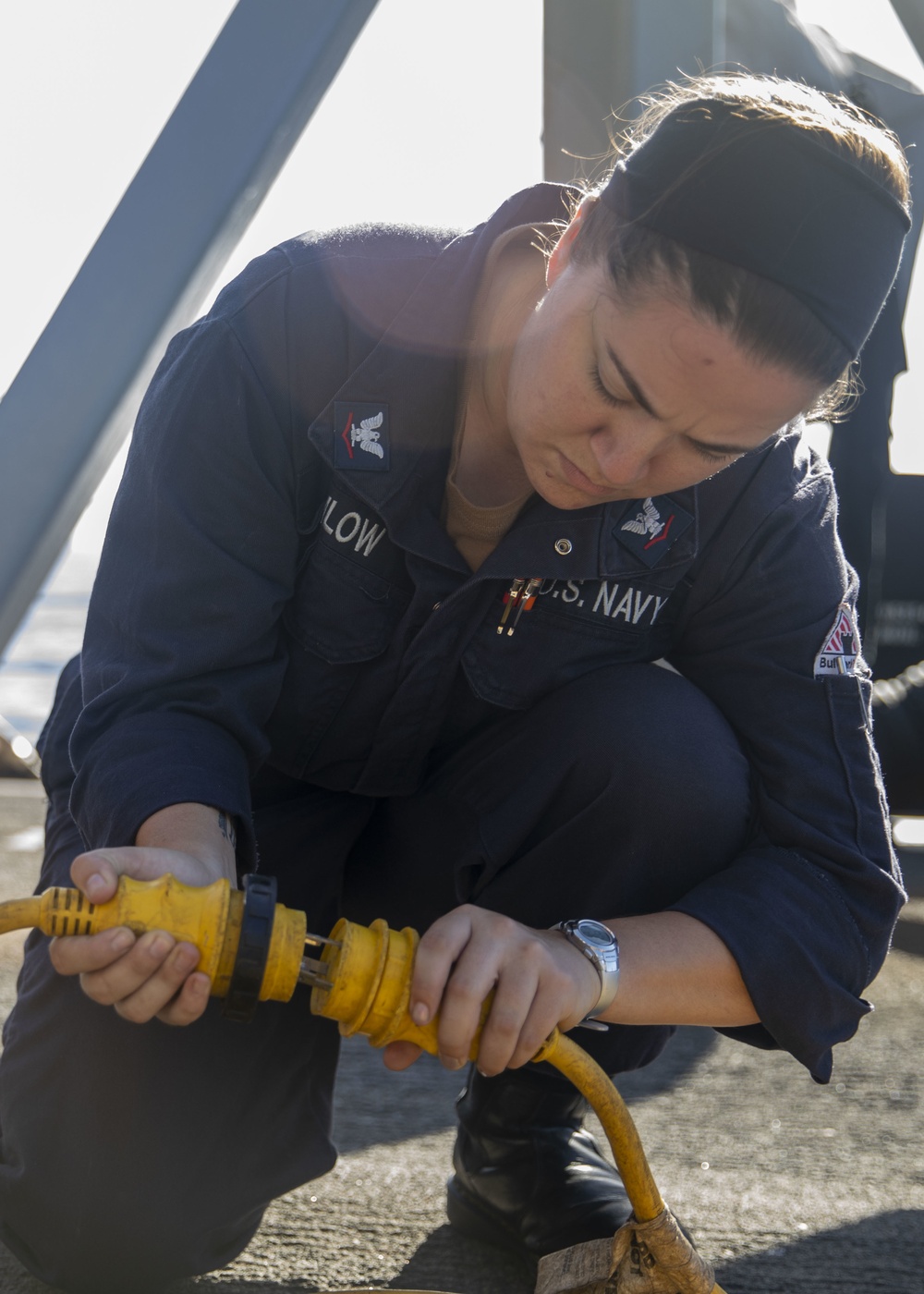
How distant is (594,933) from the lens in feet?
3.13

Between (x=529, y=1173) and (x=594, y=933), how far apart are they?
1.28 ft

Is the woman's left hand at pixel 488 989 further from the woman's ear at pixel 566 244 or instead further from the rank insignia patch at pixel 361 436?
the woman's ear at pixel 566 244

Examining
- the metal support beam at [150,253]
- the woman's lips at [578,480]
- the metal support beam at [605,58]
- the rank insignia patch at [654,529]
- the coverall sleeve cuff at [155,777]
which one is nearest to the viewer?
the coverall sleeve cuff at [155,777]

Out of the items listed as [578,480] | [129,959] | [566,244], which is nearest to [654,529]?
[578,480]

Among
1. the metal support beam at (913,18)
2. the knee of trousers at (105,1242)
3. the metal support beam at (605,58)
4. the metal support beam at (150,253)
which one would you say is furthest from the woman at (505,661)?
the metal support beam at (913,18)

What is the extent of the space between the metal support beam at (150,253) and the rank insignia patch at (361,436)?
65 centimetres

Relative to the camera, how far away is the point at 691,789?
112 centimetres

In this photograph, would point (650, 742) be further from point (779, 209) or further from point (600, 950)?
point (779, 209)

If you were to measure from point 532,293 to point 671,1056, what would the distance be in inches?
41.0

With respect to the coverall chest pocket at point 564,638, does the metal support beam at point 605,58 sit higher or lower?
higher

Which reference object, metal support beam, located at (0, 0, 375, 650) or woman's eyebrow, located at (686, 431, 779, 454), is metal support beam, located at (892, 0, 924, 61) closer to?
metal support beam, located at (0, 0, 375, 650)

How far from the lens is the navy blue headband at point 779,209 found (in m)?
0.92

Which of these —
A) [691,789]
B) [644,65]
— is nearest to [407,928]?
[691,789]

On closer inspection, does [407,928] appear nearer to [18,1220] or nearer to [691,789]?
[691,789]
